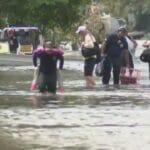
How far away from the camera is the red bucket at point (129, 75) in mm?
22062

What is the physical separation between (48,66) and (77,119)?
535cm

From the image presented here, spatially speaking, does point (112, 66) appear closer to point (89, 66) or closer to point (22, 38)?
point (89, 66)

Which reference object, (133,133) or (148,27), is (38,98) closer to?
(133,133)

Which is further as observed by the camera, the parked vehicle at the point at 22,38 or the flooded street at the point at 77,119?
the parked vehicle at the point at 22,38

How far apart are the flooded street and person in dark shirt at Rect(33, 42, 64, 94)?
1.08 feet

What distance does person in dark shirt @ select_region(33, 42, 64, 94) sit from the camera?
18672 mm

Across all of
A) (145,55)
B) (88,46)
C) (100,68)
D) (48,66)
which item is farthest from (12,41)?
(48,66)

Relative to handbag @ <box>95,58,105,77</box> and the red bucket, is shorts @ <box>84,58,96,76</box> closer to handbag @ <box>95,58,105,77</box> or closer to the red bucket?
handbag @ <box>95,58,105,77</box>

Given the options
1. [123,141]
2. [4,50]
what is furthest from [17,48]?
[123,141]

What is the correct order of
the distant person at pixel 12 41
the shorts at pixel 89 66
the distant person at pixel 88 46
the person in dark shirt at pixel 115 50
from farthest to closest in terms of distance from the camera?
the distant person at pixel 12 41
the person in dark shirt at pixel 115 50
the shorts at pixel 89 66
the distant person at pixel 88 46

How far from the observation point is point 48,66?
61.6ft

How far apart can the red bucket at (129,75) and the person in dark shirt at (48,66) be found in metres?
3.64

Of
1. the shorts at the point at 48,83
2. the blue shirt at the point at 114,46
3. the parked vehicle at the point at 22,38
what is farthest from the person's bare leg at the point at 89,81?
the parked vehicle at the point at 22,38

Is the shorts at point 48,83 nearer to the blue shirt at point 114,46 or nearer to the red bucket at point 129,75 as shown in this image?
the blue shirt at point 114,46
